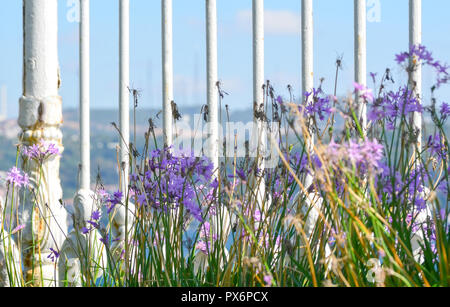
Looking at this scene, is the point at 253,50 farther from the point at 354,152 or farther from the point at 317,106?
the point at 354,152

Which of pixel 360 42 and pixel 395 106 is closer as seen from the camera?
pixel 395 106

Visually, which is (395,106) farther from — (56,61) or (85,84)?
(85,84)

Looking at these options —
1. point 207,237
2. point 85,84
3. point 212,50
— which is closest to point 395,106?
point 207,237

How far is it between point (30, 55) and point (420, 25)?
6.96ft

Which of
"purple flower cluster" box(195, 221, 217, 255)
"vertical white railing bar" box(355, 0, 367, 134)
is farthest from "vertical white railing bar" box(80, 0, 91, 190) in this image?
"vertical white railing bar" box(355, 0, 367, 134)

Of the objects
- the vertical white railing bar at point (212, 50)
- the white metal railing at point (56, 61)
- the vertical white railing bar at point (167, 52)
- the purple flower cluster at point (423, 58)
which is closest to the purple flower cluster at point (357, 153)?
the purple flower cluster at point (423, 58)

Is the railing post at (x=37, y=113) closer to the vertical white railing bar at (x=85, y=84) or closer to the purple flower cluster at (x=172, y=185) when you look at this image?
the vertical white railing bar at (x=85, y=84)

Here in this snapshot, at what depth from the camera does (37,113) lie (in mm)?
3309

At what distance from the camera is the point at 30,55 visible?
338 cm

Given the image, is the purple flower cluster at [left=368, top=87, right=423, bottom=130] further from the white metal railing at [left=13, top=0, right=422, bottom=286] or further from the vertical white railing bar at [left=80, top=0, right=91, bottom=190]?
the vertical white railing bar at [left=80, top=0, right=91, bottom=190]

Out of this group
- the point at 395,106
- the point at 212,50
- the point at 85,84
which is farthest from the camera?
the point at 85,84

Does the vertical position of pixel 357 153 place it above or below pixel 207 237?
above

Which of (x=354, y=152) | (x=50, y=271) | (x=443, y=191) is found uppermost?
(x=354, y=152)
